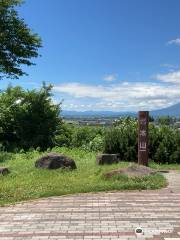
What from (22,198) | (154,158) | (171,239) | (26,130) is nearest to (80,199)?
(22,198)

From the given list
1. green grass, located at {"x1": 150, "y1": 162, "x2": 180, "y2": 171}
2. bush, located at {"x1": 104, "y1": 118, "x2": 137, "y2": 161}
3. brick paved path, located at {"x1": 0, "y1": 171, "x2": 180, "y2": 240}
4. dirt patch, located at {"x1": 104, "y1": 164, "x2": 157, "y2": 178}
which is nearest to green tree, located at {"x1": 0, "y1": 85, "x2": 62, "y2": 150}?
bush, located at {"x1": 104, "y1": 118, "x2": 137, "y2": 161}

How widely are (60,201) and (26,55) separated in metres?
15.3

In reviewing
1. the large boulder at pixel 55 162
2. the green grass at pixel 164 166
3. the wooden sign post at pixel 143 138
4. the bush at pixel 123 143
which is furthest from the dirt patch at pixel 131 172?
the bush at pixel 123 143

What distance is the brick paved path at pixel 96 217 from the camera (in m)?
7.47

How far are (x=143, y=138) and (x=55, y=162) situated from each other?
3616mm

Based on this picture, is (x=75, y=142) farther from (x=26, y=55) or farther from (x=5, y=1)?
(x=5, y=1)

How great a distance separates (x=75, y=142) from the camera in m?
25.0

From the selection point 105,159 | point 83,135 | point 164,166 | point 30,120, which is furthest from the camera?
point 83,135

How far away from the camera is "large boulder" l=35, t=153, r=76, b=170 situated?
552 inches

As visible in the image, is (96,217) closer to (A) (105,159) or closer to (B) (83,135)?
(A) (105,159)

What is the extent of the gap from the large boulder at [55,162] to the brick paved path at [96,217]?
3403 mm

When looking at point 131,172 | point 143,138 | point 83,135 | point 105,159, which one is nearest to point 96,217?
point 131,172

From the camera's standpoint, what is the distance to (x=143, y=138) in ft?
54.2

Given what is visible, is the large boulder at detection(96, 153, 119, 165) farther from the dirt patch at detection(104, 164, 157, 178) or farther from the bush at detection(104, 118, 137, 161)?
the dirt patch at detection(104, 164, 157, 178)
